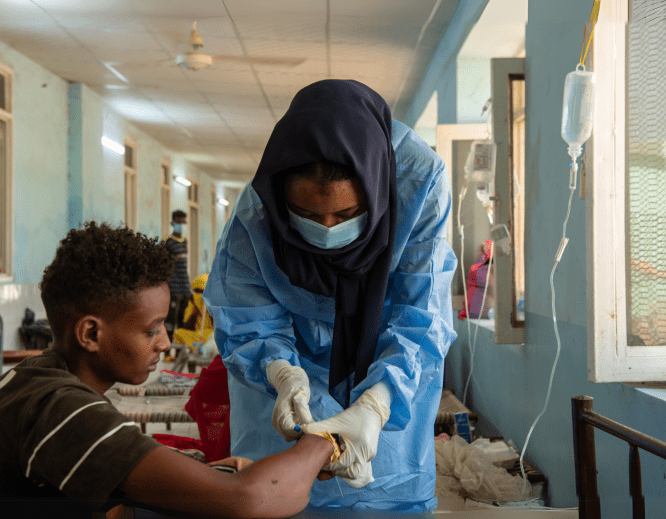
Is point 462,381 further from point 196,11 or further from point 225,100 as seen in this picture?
point 225,100

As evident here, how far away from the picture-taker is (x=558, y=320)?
2.30 meters

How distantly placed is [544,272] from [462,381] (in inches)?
71.7

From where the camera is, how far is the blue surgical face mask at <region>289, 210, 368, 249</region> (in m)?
1.27

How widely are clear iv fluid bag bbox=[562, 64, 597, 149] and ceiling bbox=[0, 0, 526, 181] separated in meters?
2.06

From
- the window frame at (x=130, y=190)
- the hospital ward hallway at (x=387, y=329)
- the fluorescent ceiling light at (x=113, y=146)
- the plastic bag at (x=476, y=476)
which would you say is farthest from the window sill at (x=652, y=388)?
the window frame at (x=130, y=190)

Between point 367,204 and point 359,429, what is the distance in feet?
1.45

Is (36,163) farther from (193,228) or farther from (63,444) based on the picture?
(193,228)

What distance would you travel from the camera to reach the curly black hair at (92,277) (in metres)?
0.93

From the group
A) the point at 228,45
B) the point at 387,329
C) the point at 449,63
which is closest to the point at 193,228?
the point at 228,45

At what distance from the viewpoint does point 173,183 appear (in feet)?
35.6

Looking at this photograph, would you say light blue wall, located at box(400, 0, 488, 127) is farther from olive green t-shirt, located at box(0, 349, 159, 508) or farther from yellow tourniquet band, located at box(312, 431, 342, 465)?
olive green t-shirt, located at box(0, 349, 159, 508)

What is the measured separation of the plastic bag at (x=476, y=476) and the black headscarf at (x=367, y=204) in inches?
48.0

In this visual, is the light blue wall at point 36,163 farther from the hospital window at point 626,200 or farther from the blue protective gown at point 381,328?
the hospital window at point 626,200

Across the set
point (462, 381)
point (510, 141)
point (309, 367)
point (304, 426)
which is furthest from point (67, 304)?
point (462, 381)
